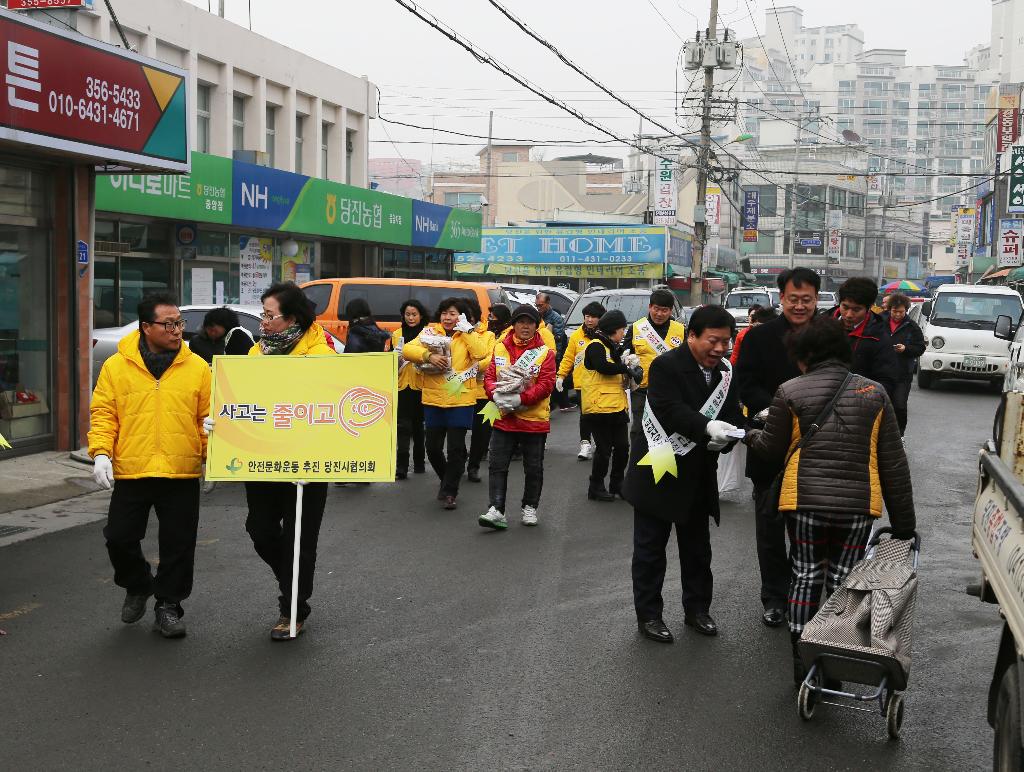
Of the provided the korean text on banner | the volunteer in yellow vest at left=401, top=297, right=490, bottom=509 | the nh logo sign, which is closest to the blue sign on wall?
Answer: the nh logo sign

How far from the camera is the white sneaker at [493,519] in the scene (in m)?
9.05

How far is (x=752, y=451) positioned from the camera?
5.87 m

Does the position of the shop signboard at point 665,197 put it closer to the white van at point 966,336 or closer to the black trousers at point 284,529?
the white van at point 966,336

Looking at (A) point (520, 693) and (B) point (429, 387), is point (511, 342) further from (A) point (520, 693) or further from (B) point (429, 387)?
(A) point (520, 693)

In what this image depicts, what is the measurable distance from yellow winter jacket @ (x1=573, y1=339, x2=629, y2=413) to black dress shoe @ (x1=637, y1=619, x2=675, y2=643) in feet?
14.0

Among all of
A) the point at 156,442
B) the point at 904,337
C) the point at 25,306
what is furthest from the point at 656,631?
the point at 25,306

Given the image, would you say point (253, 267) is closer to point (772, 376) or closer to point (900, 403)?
point (900, 403)

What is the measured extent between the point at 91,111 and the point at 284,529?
22.1ft

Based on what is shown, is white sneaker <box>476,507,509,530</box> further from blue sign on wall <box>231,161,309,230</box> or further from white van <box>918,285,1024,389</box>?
white van <box>918,285,1024,389</box>

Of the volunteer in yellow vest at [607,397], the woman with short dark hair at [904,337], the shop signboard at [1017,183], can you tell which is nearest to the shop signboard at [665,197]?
the shop signboard at [1017,183]

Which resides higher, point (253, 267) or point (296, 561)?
point (253, 267)

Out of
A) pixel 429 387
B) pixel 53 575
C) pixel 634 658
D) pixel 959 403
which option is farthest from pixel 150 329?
pixel 959 403

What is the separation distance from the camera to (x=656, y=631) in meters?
6.22

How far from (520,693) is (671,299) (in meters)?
5.68
